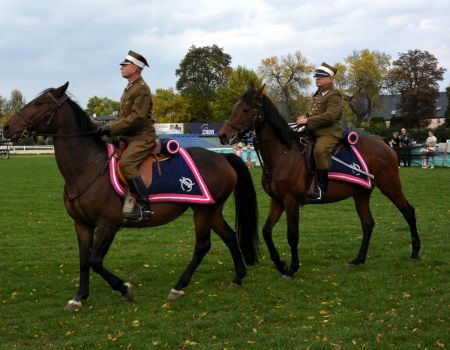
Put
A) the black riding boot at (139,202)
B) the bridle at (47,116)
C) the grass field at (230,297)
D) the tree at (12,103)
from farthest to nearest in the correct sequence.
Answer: the tree at (12,103)
the black riding boot at (139,202)
the bridle at (47,116)
the grass field at (230,297)

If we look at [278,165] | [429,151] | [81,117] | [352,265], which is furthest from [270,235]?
[429,151]

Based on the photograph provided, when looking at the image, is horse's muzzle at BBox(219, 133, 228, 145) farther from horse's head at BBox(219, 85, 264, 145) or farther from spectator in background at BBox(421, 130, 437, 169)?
spectator in background at BBox(421, 130, 437, 169)

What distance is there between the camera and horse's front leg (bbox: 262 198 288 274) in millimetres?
9376

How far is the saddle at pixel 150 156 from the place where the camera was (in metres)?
8.16

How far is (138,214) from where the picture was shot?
26.4 feet

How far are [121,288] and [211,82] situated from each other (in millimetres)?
100285

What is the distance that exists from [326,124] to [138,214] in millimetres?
3783

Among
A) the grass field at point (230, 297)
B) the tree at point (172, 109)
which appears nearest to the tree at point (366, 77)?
the tree at point (172, 109)

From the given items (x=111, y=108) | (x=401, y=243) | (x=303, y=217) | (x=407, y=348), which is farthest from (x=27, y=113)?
(x=111, y=108)

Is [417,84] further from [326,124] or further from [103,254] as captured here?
[103,254]

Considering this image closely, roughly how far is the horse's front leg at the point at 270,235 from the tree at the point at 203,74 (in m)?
94.0

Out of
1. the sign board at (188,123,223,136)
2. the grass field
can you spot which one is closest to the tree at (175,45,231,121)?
the sign board at (188,123,223,136)

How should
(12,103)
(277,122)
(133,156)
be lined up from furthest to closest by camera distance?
(12,103), (277,122), (133,156)

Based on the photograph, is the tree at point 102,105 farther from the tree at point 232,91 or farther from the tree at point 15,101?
the tree at point 232,91
